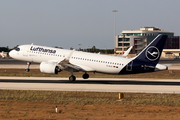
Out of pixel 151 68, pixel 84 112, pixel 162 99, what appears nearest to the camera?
pixel 84 112

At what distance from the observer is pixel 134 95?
3269 cm

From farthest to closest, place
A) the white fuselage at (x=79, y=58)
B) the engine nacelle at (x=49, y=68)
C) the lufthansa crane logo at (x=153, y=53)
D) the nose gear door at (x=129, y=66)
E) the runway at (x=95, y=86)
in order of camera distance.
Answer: the white fuselage at (x=79, y=58), the nose gear door at (x=129, y=66), the lufthansa crane logo at (x=153, y=53), the engine nacelle at (x=49, y=68), the runway at (x=95, y=86)

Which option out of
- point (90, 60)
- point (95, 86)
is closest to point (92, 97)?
point (95, 86)

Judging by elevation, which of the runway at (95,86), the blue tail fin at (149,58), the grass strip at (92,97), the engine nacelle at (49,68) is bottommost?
the grass strip at (92,97)

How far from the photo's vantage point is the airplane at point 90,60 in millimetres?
44562

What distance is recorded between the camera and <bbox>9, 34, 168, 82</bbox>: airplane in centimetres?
4456

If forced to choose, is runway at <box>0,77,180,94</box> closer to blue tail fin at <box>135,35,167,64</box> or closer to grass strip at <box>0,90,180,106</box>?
grass strip at <box>0,90,180,106</box>

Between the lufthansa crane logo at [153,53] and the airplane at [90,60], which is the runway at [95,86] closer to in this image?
the airplane at [90,60]

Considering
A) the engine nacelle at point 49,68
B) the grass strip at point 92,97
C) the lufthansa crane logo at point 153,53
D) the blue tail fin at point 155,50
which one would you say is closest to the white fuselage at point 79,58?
the engine nacelle at point 49,68

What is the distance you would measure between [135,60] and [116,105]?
1953cm

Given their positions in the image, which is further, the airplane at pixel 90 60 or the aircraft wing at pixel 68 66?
the aircraft wing at pixel 68 66

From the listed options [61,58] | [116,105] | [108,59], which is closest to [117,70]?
[108,59]

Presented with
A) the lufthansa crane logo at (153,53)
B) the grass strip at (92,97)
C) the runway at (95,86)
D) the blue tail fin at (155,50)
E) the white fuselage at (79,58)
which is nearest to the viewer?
the grass strip at (92,97)

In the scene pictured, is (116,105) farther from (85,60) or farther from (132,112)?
(85,60)
